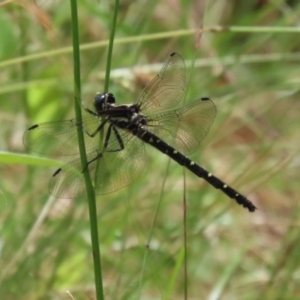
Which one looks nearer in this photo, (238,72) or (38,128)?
(38,128)

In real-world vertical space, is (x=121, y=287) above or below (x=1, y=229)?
below

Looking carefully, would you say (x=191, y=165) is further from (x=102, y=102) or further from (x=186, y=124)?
(x=102, y=102)

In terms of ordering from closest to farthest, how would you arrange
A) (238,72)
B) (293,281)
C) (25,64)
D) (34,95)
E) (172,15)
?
(293,281), (25,64), (34,95), (238,72), (172,15)

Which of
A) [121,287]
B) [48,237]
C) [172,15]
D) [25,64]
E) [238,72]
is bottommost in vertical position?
[121,287]

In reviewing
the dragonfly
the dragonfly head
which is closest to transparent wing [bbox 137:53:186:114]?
the dragonfly

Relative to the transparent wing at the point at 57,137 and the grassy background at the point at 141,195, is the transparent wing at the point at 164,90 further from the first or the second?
the transparent wing at the point at 57,137

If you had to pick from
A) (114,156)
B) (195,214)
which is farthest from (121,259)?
(114,156)

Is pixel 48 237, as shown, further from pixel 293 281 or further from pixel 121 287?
pixel 293 281

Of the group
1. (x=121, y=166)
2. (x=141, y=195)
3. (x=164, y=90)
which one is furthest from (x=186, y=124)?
(x=141, y=195)
